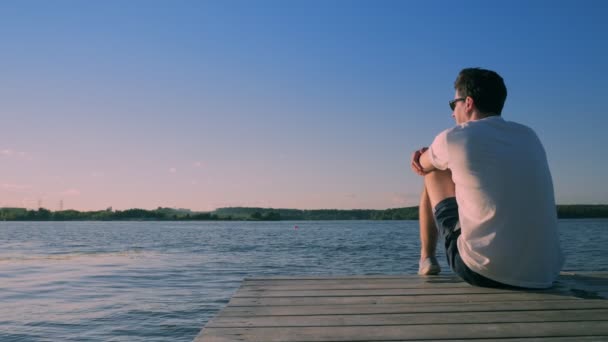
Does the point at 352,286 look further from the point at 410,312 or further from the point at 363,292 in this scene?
the point at 410,312

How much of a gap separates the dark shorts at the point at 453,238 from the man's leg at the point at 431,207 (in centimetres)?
8

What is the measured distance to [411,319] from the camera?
256 centimetres

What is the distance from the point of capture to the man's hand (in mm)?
3559

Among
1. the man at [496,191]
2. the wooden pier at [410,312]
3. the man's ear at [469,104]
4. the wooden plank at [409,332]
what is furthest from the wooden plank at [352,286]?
the man's ear at [469,104]

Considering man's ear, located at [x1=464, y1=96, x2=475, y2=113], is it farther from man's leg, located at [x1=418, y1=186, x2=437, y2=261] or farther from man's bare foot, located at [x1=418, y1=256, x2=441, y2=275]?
man's bare foot, located at [x1=418, y1=256, x2=441, y2=275]

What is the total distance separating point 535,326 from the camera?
237 centimetres

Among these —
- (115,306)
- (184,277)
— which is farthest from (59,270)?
(115,306)

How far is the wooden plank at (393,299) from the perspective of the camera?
9.82 feet

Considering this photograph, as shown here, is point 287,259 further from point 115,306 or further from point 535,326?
point 535,326

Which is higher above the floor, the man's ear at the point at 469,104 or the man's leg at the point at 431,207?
the man's ear at the point at 469,104

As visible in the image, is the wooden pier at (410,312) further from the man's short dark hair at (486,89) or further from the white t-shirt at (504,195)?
the man's short dark hair at (486,89)

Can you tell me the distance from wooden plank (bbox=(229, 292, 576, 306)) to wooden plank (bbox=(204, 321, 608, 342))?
0.57m

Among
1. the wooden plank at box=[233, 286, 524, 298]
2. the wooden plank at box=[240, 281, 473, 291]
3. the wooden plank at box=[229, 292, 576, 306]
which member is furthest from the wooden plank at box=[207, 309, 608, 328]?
the wooden plank at box=[240, 281, 473, 291]

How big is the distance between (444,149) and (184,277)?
10567 mm
